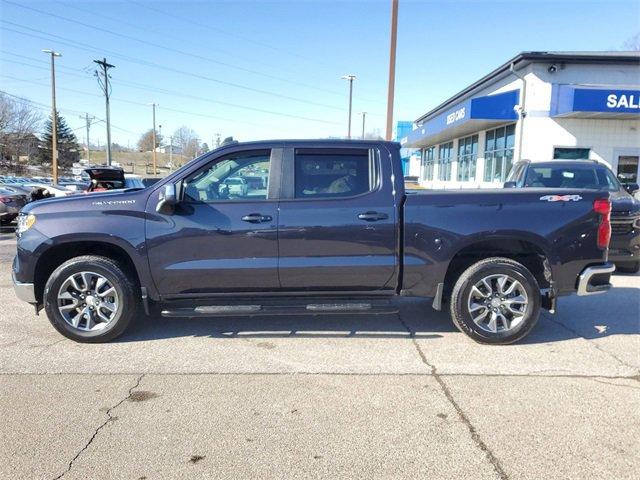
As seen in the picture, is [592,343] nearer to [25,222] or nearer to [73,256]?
[73,256]

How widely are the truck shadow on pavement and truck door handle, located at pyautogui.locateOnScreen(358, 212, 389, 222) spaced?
124 cm

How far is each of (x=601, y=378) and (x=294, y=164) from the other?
329cm

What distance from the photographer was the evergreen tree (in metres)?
71.6

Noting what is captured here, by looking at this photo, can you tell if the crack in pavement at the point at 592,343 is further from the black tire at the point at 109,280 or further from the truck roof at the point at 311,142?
the black tire at the point at 109,280

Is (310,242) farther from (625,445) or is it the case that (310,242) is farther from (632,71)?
(632,71)

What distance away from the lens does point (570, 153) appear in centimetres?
1814

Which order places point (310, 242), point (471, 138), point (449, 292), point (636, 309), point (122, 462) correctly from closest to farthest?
point (122, 462) → point (310, 242) → point (449, 292) → point (636, 309) → point (471, 138)

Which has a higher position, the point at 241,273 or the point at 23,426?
the point at 241,273

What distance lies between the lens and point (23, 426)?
3293 millimetres

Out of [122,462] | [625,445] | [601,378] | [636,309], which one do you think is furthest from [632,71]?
[122,462]

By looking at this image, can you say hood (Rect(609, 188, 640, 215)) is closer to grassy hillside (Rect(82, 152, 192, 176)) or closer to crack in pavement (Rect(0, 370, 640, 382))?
crack in pavement (Rect(0, 370, 640, 382))

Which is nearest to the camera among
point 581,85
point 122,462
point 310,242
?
point 122,462

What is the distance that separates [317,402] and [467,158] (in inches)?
975

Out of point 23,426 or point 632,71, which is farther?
point 632,71
